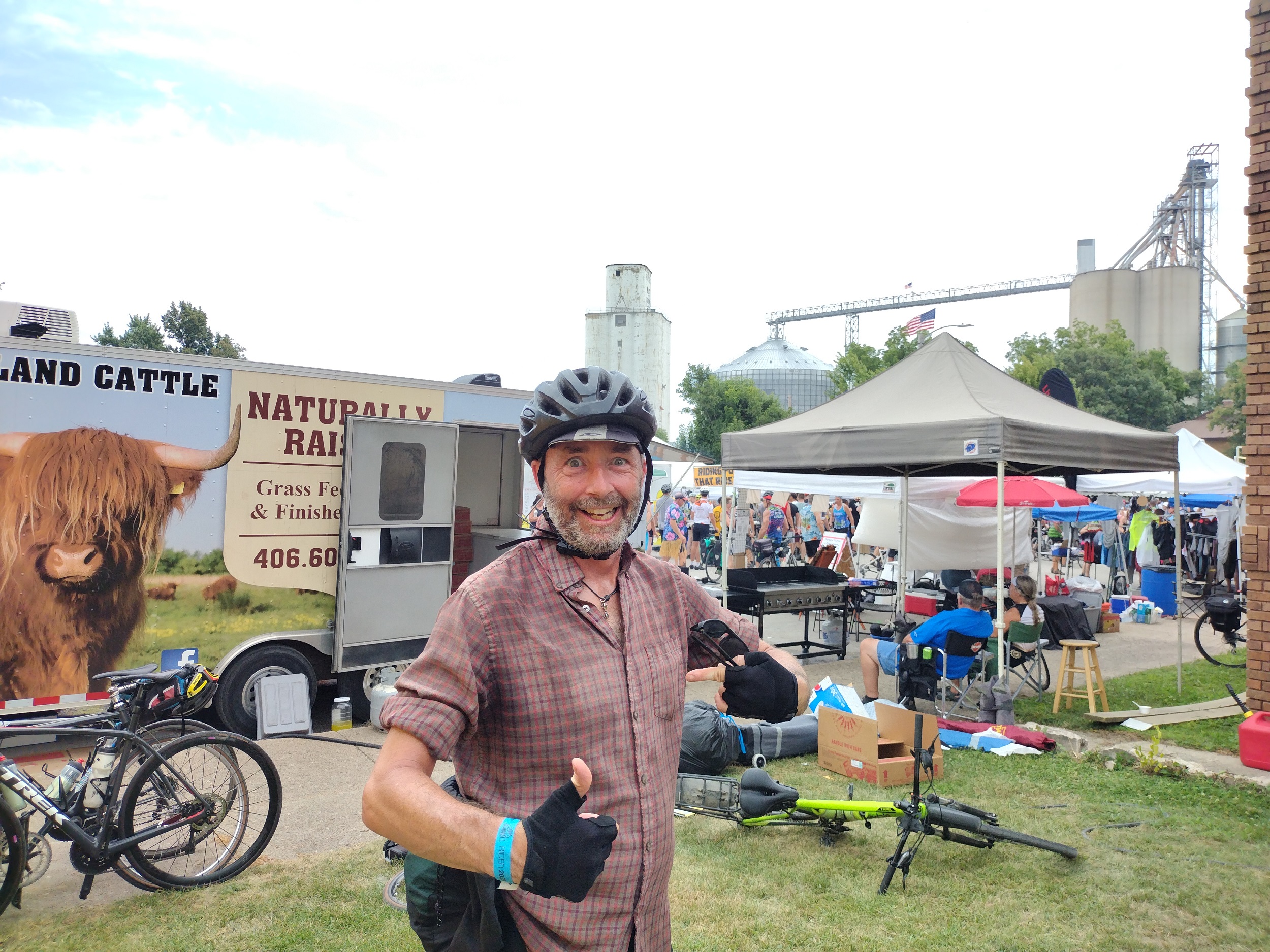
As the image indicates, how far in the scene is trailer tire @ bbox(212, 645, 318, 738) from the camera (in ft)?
21.6

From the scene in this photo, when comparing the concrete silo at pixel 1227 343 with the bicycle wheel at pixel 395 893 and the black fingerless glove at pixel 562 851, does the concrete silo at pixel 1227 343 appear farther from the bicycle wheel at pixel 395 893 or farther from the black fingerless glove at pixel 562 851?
the black fingerless glove at pixel 562 851

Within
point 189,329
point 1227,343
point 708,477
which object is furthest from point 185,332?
point 1227,343

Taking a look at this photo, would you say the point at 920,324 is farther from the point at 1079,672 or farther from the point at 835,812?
the point at 835,812

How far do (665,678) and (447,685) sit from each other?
19.3 inches

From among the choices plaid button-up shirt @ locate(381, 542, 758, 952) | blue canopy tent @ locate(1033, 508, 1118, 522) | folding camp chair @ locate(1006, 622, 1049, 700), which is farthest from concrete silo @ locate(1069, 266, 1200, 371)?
plaid button-up shirt @ locate(381, 542, 758, 952)

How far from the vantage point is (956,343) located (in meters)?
9.15

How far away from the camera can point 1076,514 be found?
16.0m

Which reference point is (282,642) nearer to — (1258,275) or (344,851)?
(344,851)

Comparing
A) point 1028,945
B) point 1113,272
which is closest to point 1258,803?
point 1028,945

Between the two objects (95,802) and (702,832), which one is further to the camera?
(702,832)

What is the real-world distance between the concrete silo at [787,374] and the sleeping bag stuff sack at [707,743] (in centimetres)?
10290

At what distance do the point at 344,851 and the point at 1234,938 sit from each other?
14.9ft

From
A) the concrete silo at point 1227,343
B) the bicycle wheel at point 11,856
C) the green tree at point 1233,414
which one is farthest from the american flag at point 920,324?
the concrete silo at point 1227,343

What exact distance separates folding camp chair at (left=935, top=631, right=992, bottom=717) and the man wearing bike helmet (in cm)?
620
